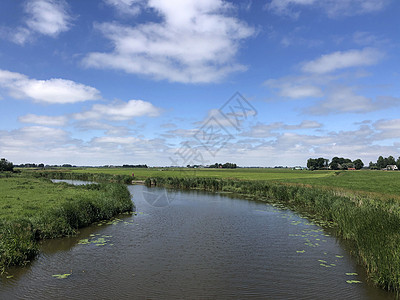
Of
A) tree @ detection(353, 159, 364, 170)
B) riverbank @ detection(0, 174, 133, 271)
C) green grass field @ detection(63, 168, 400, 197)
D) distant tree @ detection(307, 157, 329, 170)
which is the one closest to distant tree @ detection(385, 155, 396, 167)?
tree @ detection(353, 159, 364, 170)

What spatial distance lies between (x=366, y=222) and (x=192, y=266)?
8.92 metres

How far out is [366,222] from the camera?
42.8 ft

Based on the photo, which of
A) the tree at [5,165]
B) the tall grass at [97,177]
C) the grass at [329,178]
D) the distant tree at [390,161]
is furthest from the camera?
the distant tree at [390,161]

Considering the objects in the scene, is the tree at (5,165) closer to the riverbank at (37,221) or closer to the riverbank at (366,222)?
the riverbank at (37,221)

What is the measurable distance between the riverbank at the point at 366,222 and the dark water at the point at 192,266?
0.81 metres

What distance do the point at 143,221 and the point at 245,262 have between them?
11634 millimetres

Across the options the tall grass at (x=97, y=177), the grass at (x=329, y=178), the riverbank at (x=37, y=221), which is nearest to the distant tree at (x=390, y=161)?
the grass at (x=329, y=178)

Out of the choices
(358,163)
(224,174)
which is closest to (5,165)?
(224,174)

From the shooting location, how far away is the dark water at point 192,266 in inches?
394

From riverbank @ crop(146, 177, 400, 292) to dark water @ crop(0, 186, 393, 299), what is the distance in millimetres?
814

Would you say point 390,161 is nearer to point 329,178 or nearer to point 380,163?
point 380,163

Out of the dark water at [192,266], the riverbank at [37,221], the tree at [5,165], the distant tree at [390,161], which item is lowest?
the dark water at [192,266]

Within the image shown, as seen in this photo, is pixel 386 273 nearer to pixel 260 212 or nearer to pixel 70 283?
pixel 70 283

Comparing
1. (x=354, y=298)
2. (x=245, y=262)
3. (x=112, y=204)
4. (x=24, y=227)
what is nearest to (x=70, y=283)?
(x=24, y=227)
